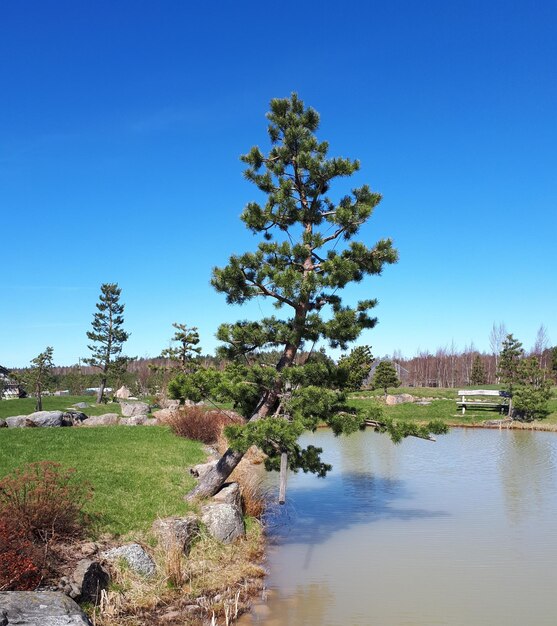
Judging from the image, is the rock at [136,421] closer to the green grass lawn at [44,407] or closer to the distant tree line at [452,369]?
the green grass lawn at [44,407]

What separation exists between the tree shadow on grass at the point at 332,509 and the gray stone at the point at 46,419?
34.6 feet

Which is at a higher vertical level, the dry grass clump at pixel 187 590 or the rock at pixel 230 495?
the rock at pixel 230 495

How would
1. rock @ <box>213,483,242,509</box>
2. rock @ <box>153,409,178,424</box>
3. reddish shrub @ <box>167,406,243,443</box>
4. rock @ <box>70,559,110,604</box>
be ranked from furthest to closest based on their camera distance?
Result: rock @ <box>153,409,178,424</box>, reddish shrub @ <box>167,406,243,443</box>, rock @ <box>213,483,242,509</box>, rock @ <box>70,559,110,604</box>

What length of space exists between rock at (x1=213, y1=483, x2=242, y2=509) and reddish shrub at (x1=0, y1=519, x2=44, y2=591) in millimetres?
3926

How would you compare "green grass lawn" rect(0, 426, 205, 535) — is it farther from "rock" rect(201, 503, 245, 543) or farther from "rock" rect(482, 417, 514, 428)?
"rock" rect(482, 417, 514, 428)

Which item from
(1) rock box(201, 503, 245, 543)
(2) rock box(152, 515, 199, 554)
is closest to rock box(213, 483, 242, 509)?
(1) rock box(201, 503, 245, 543)

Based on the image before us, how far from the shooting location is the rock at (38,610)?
484 cm

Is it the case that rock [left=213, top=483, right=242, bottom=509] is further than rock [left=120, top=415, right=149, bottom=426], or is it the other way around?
rock [left=120, top=415, right=149, bottom=426]

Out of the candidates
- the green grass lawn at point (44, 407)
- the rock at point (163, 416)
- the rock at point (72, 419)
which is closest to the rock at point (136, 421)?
the rock at point (163, 416)

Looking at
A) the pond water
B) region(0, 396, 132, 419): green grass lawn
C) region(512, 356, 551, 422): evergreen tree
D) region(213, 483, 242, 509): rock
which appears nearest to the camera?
the pond water

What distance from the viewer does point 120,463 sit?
12406 millimetres

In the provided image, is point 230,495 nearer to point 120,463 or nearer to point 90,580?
point 120,463

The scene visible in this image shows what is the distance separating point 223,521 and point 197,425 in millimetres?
10270

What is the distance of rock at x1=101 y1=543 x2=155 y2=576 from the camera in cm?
719
